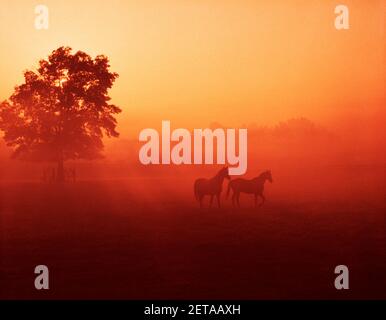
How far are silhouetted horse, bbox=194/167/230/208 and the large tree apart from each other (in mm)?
5408

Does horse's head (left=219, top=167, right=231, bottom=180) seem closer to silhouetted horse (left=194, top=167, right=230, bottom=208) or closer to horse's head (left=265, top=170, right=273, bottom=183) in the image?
silhouetted horse (left=194, top=167, right=230, bottom=208)

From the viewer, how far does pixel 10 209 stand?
13.0 metres

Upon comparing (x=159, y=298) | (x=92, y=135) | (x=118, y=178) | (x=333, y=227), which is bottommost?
(x=159, y=298)

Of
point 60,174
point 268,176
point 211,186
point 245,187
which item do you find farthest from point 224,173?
point 60,174

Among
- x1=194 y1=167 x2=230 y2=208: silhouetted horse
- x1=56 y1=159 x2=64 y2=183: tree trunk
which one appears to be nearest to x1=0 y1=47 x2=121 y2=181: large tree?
x1=56 y1=159 x2=64 y2=183: tree trunk

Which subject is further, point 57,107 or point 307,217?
point 57,107

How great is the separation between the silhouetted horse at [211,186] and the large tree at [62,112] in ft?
17.7

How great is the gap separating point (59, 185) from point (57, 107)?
128 inches

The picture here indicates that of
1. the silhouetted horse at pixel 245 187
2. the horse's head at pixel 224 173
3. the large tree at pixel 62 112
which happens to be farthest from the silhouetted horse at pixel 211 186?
the large tree at pixel 62 112

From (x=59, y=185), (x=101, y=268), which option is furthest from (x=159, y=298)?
(x=59, y=185)

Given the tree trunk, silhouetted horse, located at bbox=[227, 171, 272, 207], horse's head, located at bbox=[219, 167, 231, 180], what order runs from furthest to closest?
the tree trunk → silhouetted horse, located at bbox=[227, 171, 272, 207] → horse's head, located at bbox=[219, 167, 231, 180]

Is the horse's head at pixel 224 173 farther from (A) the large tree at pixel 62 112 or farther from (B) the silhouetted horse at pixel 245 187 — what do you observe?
(A) the large tree at pixel 62 112

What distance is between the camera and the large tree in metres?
18.4

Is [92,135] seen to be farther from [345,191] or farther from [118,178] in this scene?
[345,191]
